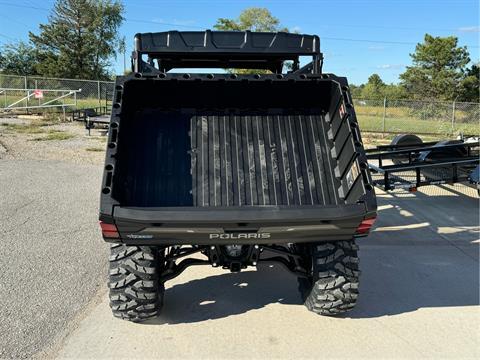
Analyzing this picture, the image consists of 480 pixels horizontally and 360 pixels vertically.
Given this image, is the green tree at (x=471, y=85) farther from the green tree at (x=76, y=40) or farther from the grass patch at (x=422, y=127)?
the green tree at (x=76, y=40)

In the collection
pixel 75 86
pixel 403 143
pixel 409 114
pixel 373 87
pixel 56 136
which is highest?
pixel 373 87

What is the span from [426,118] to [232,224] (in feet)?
79.6

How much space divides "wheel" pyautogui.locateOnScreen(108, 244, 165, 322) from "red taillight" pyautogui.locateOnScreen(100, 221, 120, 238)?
440 millimetres

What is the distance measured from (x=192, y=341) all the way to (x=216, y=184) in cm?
116

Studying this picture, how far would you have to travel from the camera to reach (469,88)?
47031mm

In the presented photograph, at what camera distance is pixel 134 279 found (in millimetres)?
3385

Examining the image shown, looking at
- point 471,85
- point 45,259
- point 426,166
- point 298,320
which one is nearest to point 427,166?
point 426,166

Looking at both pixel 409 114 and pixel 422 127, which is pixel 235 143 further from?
pixel 409 114

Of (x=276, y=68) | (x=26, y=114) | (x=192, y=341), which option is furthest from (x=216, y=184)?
(x=26, y=114)

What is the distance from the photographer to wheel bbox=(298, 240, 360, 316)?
11.5 ft

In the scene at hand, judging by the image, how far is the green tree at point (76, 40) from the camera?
54500 millimetres

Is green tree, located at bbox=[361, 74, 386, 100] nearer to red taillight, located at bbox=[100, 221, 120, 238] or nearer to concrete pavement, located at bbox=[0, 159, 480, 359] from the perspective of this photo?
concrete pavement, located at bbox=[0, 159, 480, 359]

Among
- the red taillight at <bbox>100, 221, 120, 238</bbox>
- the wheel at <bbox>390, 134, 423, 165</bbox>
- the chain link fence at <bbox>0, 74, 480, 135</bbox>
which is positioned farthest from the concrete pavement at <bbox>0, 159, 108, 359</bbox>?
the chain link fence at <bbox>0, 74, 480, 135</bbox>

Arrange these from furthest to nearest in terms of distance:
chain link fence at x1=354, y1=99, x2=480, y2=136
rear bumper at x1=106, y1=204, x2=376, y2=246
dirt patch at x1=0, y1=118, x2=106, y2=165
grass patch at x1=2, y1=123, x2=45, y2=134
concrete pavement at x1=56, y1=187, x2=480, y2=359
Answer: chain link fence at x1=354, y1=99, x2=480, y2=136, grass patch at x1=2, y1=123, x2=45, y2=134, dirt patch at x1=0, y1=118, x2=106, y2=165, concrete pavement at x1=56, y1=187, x2=480, y2=359, rear bumper at x1=106, y1=204, x2=376, y2=246
